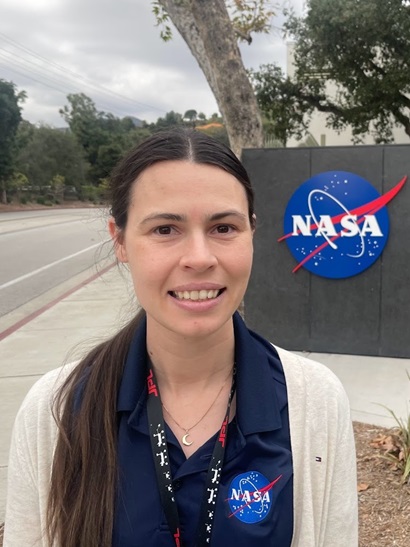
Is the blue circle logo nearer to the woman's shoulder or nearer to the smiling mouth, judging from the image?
the woman's shoulder

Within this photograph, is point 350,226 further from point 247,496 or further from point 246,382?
point 247,496

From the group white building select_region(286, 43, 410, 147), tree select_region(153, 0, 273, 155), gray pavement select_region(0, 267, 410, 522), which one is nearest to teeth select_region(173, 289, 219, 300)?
gray pavement select_region(0, 267, 410, 522)

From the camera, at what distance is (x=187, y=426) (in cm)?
147

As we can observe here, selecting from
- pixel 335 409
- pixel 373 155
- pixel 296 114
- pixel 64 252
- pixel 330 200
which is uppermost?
pixel 296 114

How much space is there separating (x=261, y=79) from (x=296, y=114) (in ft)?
5.64

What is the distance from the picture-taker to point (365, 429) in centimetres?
435

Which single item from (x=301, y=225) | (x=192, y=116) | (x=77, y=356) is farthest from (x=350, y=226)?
(x=192, y=116)

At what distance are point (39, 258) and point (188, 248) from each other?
50.9 feet

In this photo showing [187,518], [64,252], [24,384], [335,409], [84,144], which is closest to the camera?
[187,518]

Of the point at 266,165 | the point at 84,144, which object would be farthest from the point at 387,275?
the point at 84,144

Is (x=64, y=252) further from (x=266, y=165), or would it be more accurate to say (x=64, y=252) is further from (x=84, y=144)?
(x=84, y=144)

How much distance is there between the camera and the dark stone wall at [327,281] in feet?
19.2

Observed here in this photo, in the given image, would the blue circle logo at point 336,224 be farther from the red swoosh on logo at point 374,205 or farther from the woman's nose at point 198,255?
the woman's nose at point 198,255

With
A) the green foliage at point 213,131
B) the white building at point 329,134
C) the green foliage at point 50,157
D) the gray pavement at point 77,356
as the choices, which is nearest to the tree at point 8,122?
the green foliage at point 50,157
